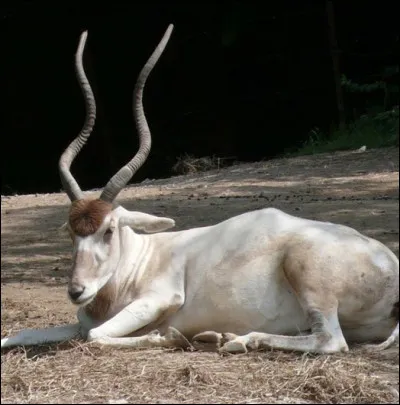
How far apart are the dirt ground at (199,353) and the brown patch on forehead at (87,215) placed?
2.00 feet

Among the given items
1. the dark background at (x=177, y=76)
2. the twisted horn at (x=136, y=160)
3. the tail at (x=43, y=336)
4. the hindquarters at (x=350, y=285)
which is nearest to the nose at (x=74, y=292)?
the tail at (x=43, y=336)

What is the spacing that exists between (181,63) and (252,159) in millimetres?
2606

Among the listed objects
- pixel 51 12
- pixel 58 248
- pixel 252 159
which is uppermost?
pixel 51 12

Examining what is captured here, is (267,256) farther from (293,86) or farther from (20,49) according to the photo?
(20,49)

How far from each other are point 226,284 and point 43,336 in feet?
3.39

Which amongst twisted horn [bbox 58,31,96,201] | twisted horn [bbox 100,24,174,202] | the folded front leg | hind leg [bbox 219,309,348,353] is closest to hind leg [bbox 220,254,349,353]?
hind leg [bbox 219,309,348,353]

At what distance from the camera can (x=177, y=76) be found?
1934 centimetres

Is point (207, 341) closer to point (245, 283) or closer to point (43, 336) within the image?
point (245, 283)

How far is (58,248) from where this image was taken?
29.2 ft

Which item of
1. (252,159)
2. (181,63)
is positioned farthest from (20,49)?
(252,159)

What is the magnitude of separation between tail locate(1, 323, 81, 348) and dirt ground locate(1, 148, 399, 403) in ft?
0.36

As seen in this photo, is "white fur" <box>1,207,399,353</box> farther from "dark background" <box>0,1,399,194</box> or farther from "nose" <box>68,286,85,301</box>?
"dark background" <box>0,1,399,194</box>

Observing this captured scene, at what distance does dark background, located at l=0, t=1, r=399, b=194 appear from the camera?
1755 cm

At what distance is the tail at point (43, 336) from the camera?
6.19 metres
